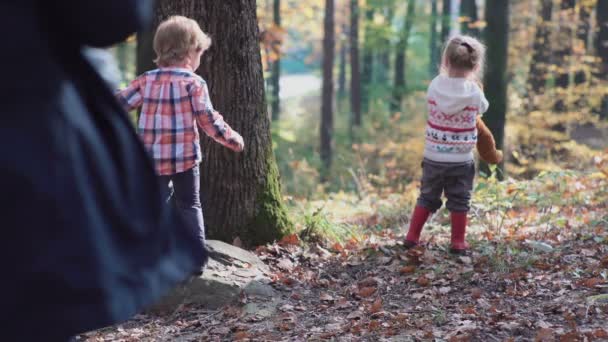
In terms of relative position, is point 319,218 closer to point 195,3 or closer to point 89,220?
point 195,3

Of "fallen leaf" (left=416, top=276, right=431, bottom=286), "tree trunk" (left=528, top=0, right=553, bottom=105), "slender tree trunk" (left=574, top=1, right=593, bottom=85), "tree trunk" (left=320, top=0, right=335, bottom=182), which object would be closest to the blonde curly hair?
"fallen leaf" (left=416, top=276, right=431, bottom=286)

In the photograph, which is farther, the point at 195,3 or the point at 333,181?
the point at 333,181

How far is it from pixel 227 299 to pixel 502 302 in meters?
1.94

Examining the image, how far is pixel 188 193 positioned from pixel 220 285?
29.8 inches

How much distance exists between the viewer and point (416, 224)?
6168 millimetres

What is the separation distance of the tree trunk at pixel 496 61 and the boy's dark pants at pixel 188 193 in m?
7.69

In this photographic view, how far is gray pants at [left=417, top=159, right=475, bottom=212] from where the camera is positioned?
19.3 ft

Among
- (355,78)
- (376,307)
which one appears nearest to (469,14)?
(355,78)

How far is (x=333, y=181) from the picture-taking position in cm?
2017

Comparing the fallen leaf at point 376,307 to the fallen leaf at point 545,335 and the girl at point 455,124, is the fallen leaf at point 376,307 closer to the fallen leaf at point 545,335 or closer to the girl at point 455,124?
the fallen leaf at point 545,335

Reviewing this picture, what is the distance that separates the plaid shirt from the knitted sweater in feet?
6.29

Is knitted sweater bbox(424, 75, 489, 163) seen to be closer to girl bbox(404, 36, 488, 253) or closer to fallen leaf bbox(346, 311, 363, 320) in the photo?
girl bbox(404, 36, 488, 253)

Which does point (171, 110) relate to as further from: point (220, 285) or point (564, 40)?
point (564, 40)

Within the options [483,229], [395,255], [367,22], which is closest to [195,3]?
[395,255]
